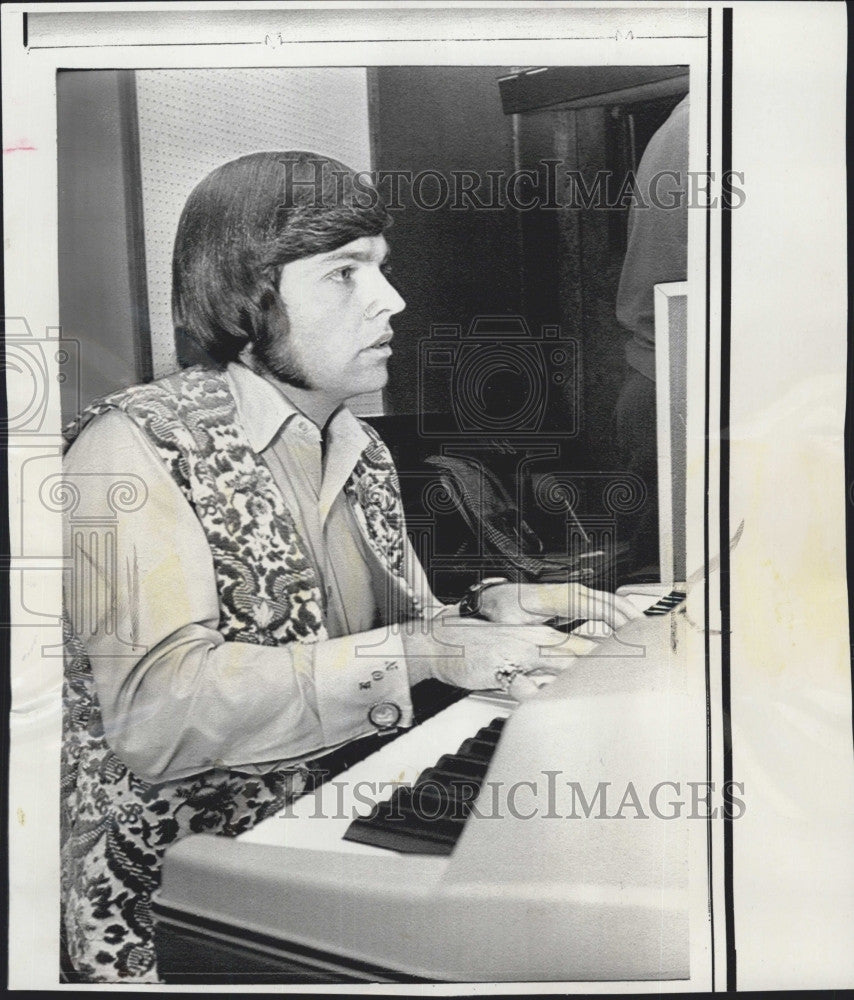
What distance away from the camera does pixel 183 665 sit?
1485mm

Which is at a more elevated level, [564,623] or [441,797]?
[564,623]

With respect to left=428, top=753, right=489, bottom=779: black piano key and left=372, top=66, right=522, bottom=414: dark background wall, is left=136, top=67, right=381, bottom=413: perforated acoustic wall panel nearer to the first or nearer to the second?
left=372, top=66, right=522, bottom=414: dark background wall

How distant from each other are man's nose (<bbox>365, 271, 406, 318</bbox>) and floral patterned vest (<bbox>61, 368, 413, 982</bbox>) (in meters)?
0.27

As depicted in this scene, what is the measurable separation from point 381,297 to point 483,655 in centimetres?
60

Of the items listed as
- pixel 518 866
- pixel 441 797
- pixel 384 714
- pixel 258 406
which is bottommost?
pixel 518 866

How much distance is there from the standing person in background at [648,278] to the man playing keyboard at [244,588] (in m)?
0.22

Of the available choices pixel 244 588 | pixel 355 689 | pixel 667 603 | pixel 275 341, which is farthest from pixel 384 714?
pixel 275 341

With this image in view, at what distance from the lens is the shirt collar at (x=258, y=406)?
4.96ft

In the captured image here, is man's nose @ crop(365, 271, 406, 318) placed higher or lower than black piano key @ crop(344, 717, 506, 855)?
higher

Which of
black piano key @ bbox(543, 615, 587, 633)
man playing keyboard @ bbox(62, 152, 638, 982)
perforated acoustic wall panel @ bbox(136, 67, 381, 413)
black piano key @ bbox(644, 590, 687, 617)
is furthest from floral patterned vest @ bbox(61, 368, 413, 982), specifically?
black piano key @ bbox(644, 590, 687, 617)

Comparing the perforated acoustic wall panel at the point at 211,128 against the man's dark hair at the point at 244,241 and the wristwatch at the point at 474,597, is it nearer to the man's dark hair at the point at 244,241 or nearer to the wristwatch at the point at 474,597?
the man's dark hair at the point at 244,241

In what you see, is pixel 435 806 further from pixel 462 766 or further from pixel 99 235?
pixel 99 235

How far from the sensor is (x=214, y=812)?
4.90 feet

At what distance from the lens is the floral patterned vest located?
4.90 ft
